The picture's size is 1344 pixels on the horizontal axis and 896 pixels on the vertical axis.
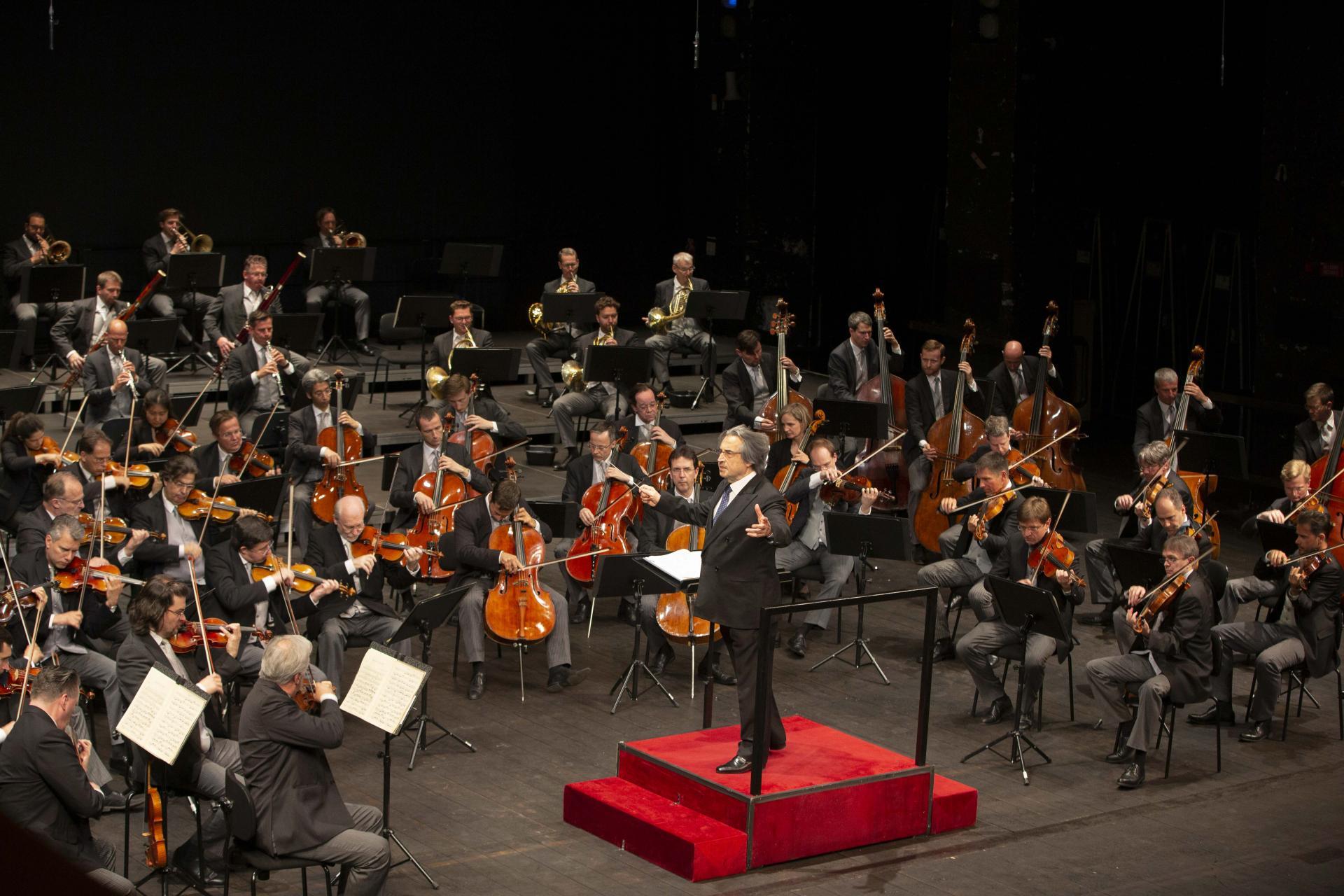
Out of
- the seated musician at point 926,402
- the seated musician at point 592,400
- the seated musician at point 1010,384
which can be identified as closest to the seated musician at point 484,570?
the seated musician at point 926,402

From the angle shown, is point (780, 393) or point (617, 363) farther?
point (617, 363)

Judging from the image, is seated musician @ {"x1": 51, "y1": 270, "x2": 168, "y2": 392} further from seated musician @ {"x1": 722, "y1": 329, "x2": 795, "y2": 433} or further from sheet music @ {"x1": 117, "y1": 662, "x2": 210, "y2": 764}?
sheet music @ {"x1": 117, "y1": 662, "x2": 210, "y2": 764}

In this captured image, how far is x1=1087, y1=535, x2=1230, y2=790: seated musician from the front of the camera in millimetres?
7441

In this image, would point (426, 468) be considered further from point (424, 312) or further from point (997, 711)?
point (424, 312)

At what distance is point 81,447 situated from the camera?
8945mm

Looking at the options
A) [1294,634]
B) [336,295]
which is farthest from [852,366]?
[336,295]

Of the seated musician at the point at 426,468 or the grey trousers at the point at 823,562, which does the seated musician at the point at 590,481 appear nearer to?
the seated musician at the point at 426,468

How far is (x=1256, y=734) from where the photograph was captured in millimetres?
8164

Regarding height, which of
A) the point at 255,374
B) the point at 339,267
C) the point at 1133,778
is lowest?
the point at 1133,778

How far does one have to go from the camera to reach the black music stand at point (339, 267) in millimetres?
14070

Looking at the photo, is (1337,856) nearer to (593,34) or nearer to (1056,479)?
(1056,479)

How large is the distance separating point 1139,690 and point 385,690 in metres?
3.91

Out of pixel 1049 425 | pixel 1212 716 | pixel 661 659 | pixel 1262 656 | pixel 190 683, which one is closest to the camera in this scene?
pixel 190 683

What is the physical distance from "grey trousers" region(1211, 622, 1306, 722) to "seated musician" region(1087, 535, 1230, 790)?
51 centimetres
